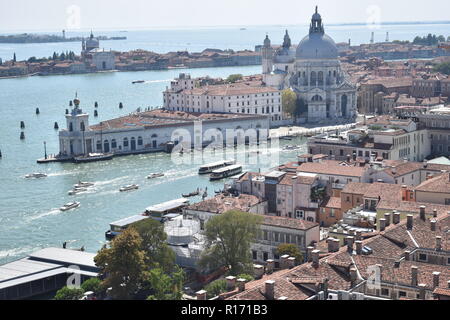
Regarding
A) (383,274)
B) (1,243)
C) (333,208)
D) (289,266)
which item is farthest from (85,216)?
(383,274)

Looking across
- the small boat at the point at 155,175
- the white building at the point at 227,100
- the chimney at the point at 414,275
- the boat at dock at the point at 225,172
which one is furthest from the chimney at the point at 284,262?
the white building at the point at 227,100

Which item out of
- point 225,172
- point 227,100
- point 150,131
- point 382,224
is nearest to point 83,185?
point 225,172

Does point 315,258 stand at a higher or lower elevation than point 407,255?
higher

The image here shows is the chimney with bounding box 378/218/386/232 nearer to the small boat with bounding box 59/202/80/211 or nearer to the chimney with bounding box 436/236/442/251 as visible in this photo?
the chimney with bounding box 436/236/442/251

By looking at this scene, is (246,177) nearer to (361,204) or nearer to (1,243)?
(361,204)

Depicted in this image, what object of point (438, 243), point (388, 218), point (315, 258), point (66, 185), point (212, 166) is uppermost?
point (315, 258)

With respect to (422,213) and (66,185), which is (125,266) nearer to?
(422,213)

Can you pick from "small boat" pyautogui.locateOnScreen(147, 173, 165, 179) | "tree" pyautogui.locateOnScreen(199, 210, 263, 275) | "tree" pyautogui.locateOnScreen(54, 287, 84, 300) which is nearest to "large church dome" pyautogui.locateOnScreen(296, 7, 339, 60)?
"small boat" pyautogui.locateOnScreen(147, 173, 165, 179)

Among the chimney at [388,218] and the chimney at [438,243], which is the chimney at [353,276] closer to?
the chimney at [438,243]
